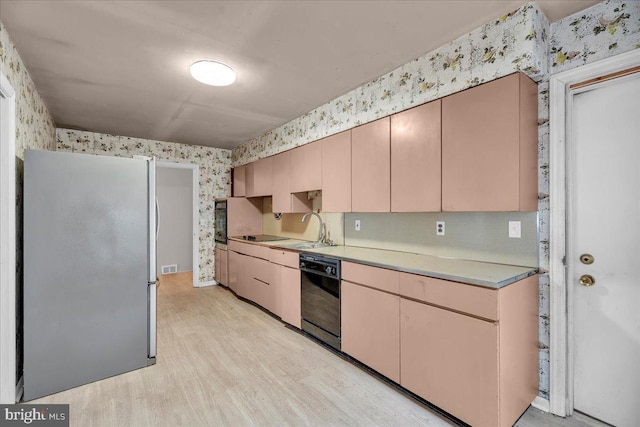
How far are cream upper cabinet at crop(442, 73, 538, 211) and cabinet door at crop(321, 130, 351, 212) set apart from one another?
1.02 m

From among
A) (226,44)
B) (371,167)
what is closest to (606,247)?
(371,167)

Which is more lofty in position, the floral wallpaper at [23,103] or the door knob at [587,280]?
the floral wallpaper at [23,103]

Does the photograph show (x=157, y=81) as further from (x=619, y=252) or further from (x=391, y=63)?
(x=619, y=252)

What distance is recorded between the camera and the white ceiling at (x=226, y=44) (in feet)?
5.67

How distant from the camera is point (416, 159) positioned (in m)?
2.29

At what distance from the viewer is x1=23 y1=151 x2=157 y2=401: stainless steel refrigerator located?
2.10 metres

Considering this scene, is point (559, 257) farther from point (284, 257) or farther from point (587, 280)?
point (284, 257)

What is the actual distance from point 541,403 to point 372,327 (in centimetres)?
115

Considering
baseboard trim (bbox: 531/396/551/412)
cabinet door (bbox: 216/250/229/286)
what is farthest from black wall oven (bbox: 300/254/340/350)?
cabinet door (bbox: 216/250/229/286)

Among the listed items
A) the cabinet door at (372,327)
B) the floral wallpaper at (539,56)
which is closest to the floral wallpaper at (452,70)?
the floral wallpaper at (539,56)

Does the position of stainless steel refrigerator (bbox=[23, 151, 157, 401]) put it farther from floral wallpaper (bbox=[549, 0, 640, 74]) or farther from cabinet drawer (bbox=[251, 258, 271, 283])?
floral wallpaper (bbox=[549, 0, 640, 74])

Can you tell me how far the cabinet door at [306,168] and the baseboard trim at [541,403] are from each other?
2464mm

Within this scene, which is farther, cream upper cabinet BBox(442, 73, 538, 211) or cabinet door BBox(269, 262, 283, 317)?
cabinet door BBox(269, 262, 283, 317)

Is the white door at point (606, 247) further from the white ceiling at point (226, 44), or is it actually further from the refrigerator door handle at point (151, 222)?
the refrigerator door handle at point (151, 222)
